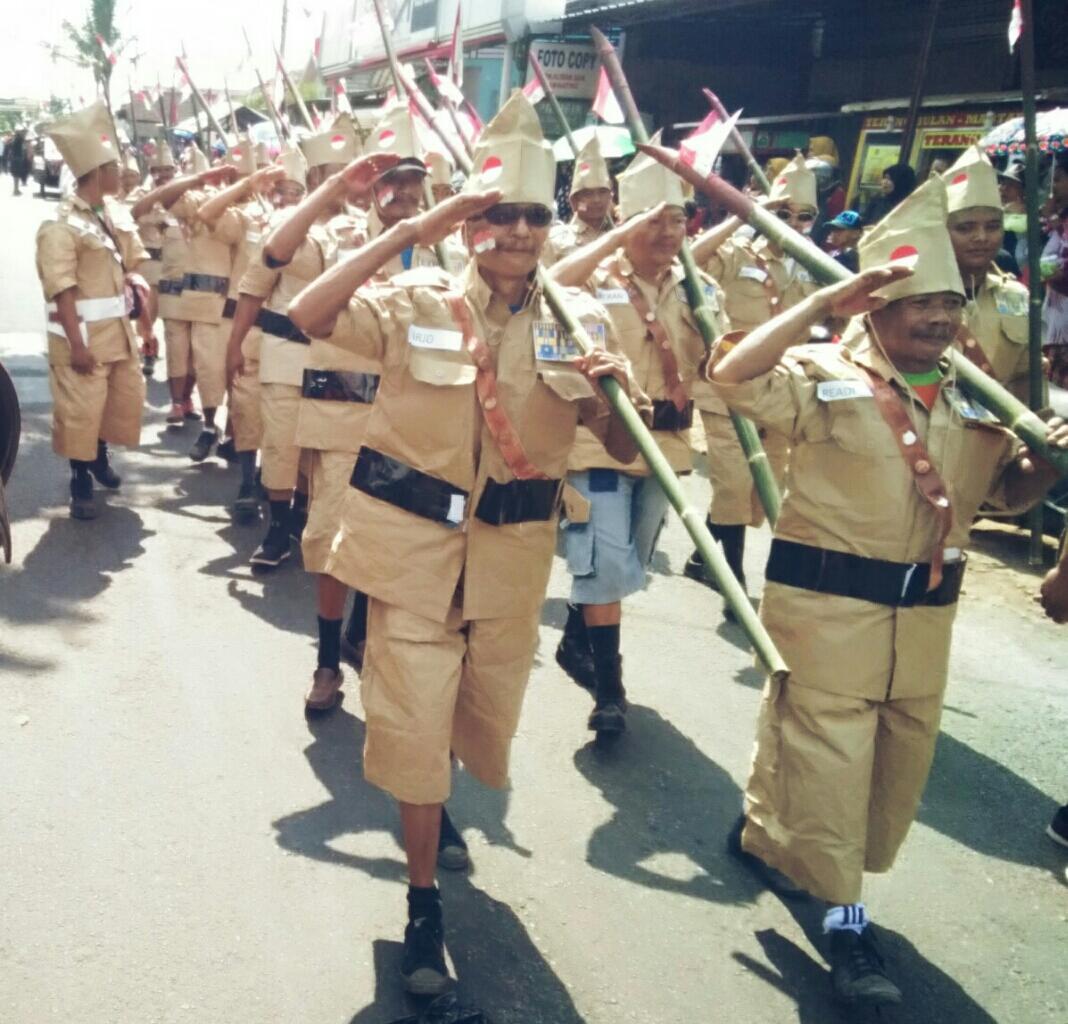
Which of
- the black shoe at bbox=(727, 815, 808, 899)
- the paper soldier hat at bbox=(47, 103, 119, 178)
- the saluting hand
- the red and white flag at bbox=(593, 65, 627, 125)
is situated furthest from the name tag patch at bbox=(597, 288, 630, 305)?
the paper soldier hat at bbox=(47, 103, 119, 178)

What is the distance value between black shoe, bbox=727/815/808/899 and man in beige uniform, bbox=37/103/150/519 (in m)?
4.67

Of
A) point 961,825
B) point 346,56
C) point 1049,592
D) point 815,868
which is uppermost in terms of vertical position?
point 346,56

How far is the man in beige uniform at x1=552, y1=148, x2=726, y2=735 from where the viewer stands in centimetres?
465

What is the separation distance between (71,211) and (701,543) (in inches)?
201

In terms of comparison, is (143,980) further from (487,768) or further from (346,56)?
(346,56)

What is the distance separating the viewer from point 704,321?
13.6ft

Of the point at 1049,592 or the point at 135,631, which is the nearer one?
the point at 1049,592

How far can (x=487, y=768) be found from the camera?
3.38 metres

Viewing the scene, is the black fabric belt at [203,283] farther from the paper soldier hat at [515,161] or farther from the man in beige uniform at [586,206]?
the paper soldier hat at [515,161]

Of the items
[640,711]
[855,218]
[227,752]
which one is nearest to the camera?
[227,752]

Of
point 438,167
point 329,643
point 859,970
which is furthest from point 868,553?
point 438,167

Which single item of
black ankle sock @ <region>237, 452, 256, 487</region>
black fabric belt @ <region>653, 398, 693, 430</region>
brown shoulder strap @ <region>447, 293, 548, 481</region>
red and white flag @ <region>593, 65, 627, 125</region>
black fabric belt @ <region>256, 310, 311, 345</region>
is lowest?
black ankle sock @ <region>237, 452, 256, 487</region>

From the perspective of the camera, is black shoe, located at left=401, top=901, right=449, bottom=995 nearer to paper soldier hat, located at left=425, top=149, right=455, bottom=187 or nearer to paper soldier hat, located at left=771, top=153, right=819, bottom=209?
paper soldier hat, located at left=425, top=149, right=455, bottom=187

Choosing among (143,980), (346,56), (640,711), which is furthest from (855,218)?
(346,56)
